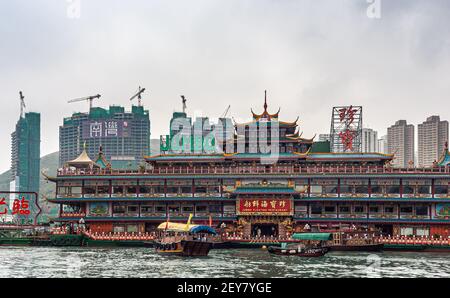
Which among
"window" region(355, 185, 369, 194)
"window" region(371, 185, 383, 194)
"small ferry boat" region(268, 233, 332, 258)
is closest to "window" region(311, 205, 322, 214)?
"window" region(355, 185, 369, 194)

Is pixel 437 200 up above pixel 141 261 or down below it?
above

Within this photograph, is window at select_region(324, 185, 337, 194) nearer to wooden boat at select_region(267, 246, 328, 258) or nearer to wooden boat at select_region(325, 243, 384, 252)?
wooden boat at select_region(325, 243, 384, 252)

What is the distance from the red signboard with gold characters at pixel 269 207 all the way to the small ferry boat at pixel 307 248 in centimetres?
1161

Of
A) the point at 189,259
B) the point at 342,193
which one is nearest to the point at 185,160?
the point at 342,193

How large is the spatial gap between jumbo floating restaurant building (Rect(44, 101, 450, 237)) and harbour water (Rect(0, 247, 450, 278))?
15.1m

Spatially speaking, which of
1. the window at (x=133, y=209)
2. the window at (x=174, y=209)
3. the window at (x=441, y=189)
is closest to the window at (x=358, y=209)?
the window at (x=441, y=189)

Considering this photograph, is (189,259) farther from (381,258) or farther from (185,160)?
(185,160)

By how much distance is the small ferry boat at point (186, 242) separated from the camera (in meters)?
57.2

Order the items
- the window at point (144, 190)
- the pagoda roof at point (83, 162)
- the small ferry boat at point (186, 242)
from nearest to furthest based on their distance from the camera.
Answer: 1. the small ferry boat at point (186, 242)
2. the window at point (144, 190)
3. the pagoda roof at point (83, 162)

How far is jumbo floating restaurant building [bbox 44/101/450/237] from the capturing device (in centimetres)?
7381

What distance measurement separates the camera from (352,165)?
77688 millimetres

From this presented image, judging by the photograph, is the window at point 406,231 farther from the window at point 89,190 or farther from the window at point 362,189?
the window at point 89,190

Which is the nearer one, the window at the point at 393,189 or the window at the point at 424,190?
the window at the point at 424,190
